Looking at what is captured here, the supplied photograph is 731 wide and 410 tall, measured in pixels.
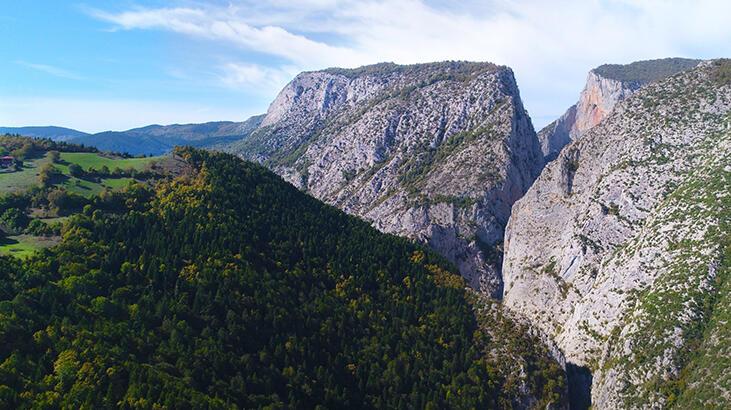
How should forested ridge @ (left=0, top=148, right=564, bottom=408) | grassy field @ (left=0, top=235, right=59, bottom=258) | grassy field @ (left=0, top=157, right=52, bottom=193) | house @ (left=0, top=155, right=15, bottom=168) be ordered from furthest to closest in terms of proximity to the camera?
house @ (left=0, top=155, right=15, bottom=168)
grassy field @ (left=0, top=157, right=52, bottom=193)
grassy field @ (left=0, top=235, right=59, bottom=258)
forested ridge @ (left=0, top=148, right=564, bottom=408)

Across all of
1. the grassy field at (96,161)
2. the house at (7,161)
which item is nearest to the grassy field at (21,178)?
the house at (7,161)

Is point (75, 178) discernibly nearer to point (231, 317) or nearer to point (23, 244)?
point (23, 244)

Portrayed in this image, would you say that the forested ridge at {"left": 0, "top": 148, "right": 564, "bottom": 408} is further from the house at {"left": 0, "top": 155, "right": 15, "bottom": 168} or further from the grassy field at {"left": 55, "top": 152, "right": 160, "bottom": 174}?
the house at {"left": 0, "top": 155, "right": 15, "bottom": 168}

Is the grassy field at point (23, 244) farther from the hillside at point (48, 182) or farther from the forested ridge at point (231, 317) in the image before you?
the forested ridge at point (231, 317)

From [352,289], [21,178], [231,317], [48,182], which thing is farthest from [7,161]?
[352,289]

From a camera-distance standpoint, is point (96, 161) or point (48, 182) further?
point (96, 161)

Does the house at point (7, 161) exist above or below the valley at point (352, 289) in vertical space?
above

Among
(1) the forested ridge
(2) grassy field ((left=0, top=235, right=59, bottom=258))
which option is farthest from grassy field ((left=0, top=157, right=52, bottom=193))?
(2) grassy field ((left=0, top=235, right=59, bottom=258))
